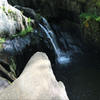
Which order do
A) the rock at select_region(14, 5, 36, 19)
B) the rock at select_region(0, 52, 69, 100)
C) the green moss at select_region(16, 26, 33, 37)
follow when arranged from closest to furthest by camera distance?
the rock at select_region(0, 52, 69, 100)
the green moss at select_region(16, 26, 33, 37)
the rock at select_region(14, 5, 36, 19)

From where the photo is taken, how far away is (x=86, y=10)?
9.62m

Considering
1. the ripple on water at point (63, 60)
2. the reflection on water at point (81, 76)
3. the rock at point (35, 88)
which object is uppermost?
the rock at point (35, 88)

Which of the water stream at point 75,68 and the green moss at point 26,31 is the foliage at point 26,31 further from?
the water stream at point 75,68

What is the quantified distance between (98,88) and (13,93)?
18.8ft

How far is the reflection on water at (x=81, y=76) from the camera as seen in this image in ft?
19.0

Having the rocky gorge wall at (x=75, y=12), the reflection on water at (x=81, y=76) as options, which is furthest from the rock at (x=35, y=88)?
the rocky gorge wall at (x=75, y=12)

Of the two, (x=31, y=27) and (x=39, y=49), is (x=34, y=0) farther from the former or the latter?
(x=39, y=49)

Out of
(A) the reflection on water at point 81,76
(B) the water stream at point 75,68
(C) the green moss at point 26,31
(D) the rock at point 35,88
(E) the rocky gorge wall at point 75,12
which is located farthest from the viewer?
(E) the rocky gorge wall at point 75,12

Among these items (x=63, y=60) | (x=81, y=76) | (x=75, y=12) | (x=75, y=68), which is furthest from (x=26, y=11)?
(x=81, y=76)

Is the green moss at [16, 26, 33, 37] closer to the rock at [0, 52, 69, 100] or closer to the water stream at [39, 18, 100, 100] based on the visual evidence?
the water stream at [39, 18, 100, 100]

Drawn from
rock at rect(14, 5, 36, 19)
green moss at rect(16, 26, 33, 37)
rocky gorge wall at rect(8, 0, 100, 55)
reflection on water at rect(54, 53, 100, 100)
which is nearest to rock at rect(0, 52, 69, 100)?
reflection on water at rect(54, 53, 100, 100)

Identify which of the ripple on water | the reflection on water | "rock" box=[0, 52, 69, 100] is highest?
"rock" box=[0, 52, 69, 100]

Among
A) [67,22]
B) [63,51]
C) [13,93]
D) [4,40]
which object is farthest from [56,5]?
[13,93]

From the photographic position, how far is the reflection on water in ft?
19.0
